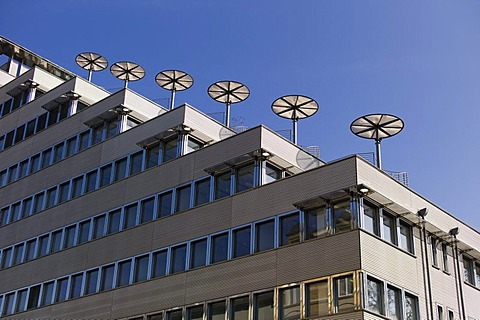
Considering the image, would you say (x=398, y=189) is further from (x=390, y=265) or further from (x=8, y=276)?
(x=8, y=276)

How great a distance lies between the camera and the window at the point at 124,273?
38.9 metres

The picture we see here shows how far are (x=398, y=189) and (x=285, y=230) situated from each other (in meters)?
5.88

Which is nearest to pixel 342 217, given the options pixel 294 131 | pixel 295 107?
pixel 294 131

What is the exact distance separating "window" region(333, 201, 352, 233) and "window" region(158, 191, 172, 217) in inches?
435

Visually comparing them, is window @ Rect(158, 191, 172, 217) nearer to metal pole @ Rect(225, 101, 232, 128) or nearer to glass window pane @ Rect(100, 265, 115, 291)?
glass window pane @ Rect(100, 265, 115, 291)

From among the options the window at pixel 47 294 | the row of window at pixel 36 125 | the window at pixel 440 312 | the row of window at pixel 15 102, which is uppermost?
the row of window at pixel 15 102

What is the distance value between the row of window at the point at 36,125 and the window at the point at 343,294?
92.7ft

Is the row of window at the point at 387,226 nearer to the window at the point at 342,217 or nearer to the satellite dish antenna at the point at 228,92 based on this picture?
the window at the point at 342,217

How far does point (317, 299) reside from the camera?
98.1ft

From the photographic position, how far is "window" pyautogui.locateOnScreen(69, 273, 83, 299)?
41.4 m

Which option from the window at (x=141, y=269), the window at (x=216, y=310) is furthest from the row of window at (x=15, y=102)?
the window at (x=216, y=310)

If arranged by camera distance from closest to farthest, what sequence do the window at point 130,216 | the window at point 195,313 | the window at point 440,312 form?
1. the window at point 440,312
2. the window at point 195,313
3. the window at point 130,216

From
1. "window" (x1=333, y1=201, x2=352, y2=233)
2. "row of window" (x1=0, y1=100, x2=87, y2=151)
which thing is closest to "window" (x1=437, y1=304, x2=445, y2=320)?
"window" (x1=333, y1=201, x2=352, y2=233)

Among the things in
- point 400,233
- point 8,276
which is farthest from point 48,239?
point 400,233
